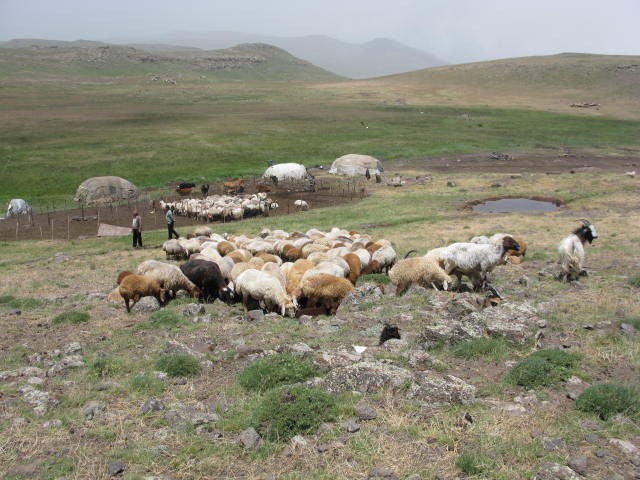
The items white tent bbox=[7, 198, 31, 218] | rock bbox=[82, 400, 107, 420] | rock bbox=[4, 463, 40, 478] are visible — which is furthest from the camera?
white tent bbox=[7, 198, 31, 218]

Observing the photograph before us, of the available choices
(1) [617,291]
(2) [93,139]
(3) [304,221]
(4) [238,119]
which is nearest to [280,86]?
(4) [238,119]

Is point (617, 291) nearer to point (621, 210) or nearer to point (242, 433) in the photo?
point (242, 433)

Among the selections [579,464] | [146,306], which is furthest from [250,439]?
[146,306]

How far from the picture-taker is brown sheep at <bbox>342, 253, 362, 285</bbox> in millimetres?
15086

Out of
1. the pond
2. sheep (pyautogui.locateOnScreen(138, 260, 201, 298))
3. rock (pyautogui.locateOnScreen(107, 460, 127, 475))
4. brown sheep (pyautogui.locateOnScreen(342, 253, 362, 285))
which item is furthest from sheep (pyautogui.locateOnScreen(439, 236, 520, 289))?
the pond

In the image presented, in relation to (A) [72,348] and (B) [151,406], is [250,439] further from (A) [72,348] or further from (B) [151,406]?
(A) [72,348]

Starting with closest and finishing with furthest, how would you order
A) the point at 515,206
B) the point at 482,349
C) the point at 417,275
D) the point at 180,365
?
1. the point at 180,365
2. the point at 482,349
3. the point at 417,275
4. the point at 515,206

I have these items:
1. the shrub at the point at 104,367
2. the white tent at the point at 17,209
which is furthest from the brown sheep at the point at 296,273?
the white tent at the point at 17,209

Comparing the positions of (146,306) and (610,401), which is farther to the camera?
(146,306)

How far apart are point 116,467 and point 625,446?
597 centimetres

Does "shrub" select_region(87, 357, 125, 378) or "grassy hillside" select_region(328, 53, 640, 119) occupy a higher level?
"grassy hillside" select_region(328, 53, 640, 119)

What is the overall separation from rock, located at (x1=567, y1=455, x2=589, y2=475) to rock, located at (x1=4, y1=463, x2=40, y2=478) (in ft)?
20.0

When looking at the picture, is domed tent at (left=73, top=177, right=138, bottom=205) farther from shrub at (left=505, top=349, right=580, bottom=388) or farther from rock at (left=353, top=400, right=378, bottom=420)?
shrub at (left=505, top=349, right=580, bottom=388)

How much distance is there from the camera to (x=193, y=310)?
1241cm
